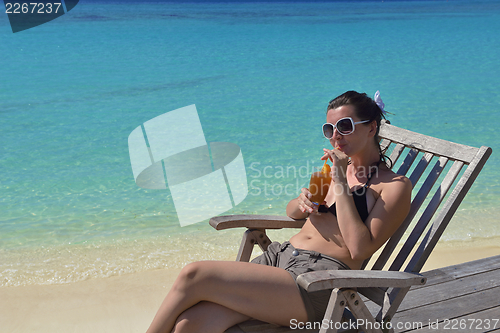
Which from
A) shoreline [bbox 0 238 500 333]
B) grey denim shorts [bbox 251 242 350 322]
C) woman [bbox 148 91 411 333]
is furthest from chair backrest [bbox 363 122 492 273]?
shoreline [bbox 0 238 500 333]

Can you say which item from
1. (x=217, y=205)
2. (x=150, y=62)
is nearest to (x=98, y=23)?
(x=150, y=62)

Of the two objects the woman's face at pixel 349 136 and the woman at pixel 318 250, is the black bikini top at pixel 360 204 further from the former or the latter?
the woman's face at pixel 349 136

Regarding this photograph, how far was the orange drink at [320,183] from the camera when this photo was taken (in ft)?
7.57

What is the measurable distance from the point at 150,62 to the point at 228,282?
15.4 m

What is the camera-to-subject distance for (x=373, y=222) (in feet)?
6.85

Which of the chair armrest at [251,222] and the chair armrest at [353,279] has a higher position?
the chair armrest at [353,279]

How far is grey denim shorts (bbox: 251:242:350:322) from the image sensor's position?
2029mm

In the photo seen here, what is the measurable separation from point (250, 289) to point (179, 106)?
9731 millimetres

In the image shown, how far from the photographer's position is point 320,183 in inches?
90.9

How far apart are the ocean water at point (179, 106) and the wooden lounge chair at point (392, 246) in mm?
1685

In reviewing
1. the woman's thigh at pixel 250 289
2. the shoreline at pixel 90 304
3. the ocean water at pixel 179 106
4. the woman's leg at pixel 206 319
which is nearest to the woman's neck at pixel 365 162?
the woman's thigh at pixel 250 289

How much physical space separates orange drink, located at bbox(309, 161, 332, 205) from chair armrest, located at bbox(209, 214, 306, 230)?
0.33m

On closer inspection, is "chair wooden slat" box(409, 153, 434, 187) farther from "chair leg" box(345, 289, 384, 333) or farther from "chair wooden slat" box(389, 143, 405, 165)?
"chair leg" box(345, 289, 384, 333)

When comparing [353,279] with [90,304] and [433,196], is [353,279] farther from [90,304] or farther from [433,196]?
[90,304]
